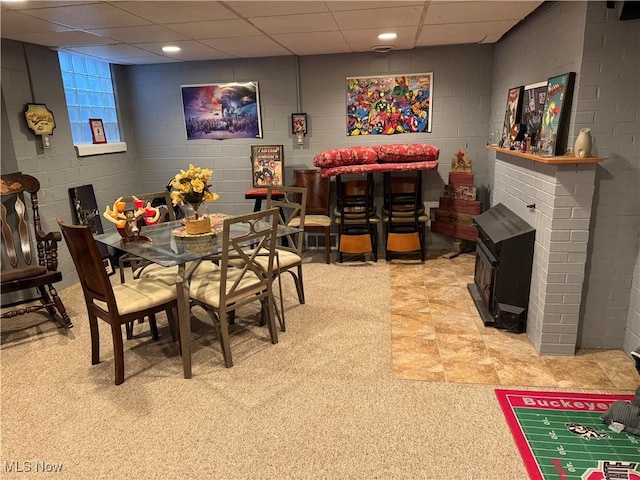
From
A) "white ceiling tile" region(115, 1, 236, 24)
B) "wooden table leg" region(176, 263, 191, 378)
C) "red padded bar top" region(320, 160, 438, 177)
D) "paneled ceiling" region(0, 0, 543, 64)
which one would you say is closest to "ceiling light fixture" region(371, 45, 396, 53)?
"paneled ceiling" region(0, 0, 543, 64)

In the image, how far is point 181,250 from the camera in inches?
104

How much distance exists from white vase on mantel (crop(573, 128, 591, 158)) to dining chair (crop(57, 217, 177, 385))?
255cm

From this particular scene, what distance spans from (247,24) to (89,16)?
1.08m

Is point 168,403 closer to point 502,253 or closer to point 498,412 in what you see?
point 498,412

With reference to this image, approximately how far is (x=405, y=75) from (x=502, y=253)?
2.61 m

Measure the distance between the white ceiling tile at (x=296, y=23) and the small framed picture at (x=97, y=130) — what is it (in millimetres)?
2407

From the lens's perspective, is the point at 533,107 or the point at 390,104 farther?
the point at 390,104

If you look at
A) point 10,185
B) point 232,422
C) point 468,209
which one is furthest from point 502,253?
point 10,185

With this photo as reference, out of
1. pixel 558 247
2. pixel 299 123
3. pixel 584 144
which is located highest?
pixel 299 123

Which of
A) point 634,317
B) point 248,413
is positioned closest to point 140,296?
point 248,413

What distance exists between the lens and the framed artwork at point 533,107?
287 centimetres

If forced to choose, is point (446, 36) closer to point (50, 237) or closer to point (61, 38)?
point (61, 38)

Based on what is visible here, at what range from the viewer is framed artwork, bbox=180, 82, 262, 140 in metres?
4.93

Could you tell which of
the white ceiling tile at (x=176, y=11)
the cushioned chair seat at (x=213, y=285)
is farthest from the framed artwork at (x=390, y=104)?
the cushioned chair seat at (x=213, y=285)
